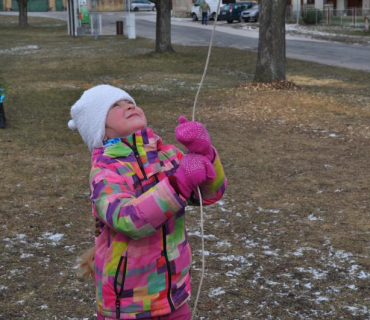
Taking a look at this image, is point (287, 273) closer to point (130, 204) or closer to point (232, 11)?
point (130, 204)

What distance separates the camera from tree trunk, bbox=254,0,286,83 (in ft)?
42.4

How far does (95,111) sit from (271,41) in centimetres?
1113

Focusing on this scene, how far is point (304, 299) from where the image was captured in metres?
4.25

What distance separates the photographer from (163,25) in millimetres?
19734

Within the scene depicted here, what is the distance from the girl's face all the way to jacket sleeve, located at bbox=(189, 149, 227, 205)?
32cm

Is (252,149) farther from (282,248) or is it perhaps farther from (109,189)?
(109,189)

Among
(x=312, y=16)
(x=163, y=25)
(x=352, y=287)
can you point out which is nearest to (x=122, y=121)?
(x=352, y=287)

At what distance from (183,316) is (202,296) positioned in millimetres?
1828

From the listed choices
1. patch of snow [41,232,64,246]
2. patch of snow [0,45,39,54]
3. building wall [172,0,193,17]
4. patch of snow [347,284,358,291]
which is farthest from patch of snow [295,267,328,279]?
building wall [172,0,193,17]

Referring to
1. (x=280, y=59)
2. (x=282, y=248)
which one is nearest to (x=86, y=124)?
(x=282, y=248)

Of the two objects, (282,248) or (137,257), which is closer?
(137,257)

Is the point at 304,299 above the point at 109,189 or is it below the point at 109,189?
below

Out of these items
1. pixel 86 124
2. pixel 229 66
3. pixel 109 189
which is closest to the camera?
pixel 109 189

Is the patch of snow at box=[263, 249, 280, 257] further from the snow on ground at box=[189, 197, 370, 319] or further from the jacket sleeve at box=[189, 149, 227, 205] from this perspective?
the jacket sleeve at box=[189, 149, 227, 205]
